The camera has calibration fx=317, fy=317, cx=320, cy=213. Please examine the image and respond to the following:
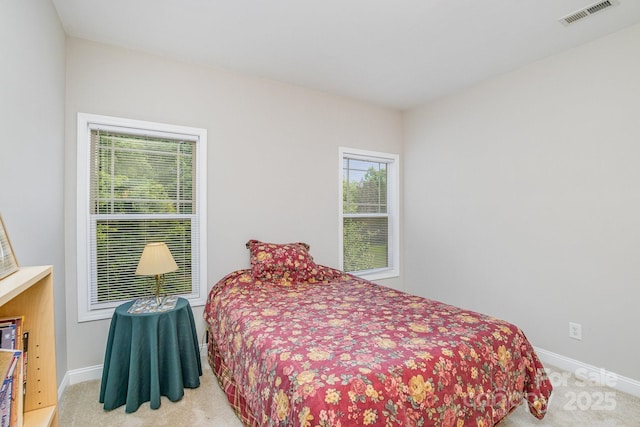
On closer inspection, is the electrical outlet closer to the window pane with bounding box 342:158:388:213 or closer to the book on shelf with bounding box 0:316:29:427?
the window pane with bounding box 342:158:388:213

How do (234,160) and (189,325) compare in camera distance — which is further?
(234,160)

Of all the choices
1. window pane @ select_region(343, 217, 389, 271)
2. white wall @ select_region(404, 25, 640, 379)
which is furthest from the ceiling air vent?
window pane @ select_region(343, 217, 389, 271)

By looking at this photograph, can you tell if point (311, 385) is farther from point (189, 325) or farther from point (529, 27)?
point (529, 27)

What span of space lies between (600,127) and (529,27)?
0.94 metres

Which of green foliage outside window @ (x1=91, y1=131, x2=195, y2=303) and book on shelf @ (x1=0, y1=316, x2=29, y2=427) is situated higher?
green foliage outside window @ (x1=91, y1=131, x2=195, y2=303)

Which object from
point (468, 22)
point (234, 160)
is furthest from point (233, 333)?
point (468, 22)

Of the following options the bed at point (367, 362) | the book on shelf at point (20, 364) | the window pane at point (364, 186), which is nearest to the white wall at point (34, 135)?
the book on shelf at point (20, 364)

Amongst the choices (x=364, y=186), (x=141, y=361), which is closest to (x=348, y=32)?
(x=364, y=186)

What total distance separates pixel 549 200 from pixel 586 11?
1.39 metres

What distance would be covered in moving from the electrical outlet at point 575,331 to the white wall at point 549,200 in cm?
4

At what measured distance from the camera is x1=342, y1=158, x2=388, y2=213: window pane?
3.79 meters

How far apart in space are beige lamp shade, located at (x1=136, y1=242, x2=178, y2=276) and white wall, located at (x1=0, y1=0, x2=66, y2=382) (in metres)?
0.51

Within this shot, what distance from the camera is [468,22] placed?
2.23 metres

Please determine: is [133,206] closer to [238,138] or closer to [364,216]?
[238,138]
